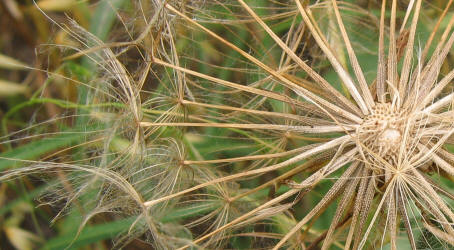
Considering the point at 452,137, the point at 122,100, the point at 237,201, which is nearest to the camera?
the point at 452,137

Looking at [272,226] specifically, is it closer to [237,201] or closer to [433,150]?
[237,201]

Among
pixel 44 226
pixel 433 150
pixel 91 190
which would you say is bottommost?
pixel 44 226

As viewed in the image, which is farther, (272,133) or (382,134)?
(272,133)

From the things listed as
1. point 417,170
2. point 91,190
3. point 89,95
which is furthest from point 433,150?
point 89,95

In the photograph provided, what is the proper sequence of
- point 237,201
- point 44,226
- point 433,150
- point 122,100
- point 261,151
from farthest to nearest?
point 44,226
point 261,151
point 237,201
point 122,100
point 433,150
